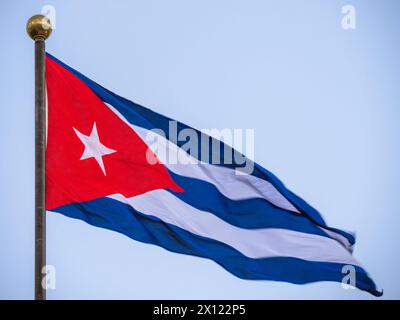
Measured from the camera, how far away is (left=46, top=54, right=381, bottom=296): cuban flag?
921 centimetres

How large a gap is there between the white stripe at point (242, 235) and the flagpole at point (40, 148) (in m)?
1.89

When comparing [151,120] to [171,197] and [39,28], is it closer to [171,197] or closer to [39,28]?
[171,197]

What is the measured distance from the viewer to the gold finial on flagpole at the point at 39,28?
8.02 meters

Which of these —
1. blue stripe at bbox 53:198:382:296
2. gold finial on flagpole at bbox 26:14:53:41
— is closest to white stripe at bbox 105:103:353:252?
blue stripe at bbox 53:198:382:296

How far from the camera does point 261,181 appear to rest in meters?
9.70

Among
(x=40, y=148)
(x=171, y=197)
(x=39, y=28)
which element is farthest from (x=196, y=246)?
(x=39, y=28)

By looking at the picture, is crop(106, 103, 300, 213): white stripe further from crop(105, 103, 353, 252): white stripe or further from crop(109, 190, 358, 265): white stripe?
crop(109, 190, 358, 265): white stripe

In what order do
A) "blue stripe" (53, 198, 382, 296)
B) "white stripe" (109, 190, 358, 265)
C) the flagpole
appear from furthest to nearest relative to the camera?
"white stripe" (109, 190, 358, 265), "blue stripe" (53, 198, 382, 296), the flagpole

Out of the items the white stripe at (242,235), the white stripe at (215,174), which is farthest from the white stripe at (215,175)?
the white stripe at (242,235)
